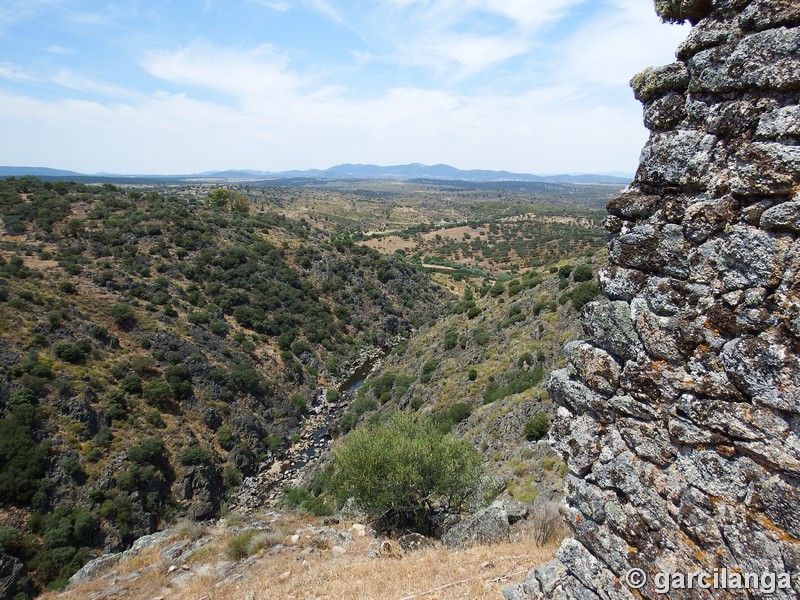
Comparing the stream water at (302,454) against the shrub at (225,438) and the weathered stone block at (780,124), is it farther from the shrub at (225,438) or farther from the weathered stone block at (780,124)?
the weathered stone block at (780,124)

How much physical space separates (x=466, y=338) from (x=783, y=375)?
1276 inches

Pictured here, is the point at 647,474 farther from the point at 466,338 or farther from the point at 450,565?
the point at 466,338

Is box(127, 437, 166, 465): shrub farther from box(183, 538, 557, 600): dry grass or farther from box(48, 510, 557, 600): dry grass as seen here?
box(183, 538, 557, 600): dry grass

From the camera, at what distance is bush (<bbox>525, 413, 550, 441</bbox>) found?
20109 millimetres

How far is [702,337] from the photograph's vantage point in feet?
16.1

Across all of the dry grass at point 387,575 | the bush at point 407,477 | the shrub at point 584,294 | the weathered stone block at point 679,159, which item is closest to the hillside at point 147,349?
the dry grass at point 387,575

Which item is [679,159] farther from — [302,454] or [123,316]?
[123,316]

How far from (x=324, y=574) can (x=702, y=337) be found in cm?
1207

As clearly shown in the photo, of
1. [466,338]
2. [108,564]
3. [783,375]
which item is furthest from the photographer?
[466,338]

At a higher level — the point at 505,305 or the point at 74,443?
the point at 505,305

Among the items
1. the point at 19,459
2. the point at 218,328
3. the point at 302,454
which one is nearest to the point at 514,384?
the point at 302,454

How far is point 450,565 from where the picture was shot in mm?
10992

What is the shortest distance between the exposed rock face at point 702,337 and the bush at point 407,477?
946 cm

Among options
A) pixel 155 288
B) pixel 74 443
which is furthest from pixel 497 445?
pixel 155 288
